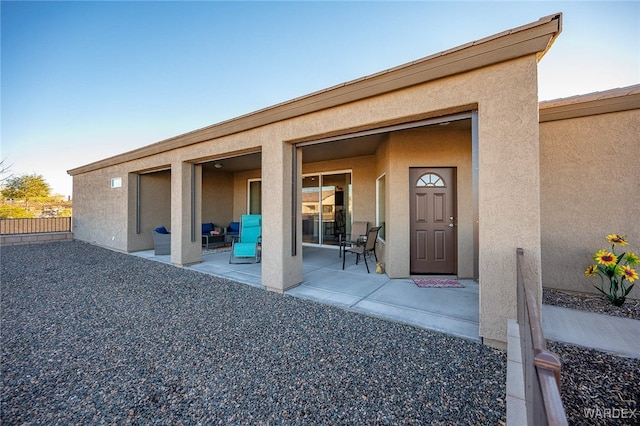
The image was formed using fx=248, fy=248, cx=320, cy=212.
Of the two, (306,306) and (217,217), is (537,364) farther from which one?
(217,217)

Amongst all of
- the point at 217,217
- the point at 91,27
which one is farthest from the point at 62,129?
the point at 217,217

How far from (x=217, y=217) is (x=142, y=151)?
3843 mm

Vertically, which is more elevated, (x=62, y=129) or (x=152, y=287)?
(x=62, y=129)

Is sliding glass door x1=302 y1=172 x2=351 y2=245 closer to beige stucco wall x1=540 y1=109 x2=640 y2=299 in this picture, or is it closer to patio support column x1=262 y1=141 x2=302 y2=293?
patio support column x1=262 y1=141 x2=302 y2=293

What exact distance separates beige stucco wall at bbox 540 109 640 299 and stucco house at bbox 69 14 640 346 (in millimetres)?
15

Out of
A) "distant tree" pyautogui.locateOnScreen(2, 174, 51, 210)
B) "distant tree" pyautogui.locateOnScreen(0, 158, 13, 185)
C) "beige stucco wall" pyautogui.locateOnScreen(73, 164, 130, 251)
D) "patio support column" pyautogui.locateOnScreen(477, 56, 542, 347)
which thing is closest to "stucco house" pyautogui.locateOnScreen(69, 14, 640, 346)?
"patio support column" pyautogui.locateOnScreen(477, 56, 542, 347)

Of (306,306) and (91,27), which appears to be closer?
(306,306)

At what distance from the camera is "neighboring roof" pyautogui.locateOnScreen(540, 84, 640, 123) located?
343 centimetres

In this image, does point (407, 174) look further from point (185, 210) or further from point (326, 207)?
point (185, 210)

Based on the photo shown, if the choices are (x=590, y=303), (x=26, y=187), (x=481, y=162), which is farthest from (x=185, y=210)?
(x=26, y=187)

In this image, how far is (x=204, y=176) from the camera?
9.54 m

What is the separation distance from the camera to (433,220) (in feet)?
16.1

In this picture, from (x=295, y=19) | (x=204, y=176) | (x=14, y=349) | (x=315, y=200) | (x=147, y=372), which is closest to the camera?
(x=147, y=372)

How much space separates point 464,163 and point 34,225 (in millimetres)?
15624
